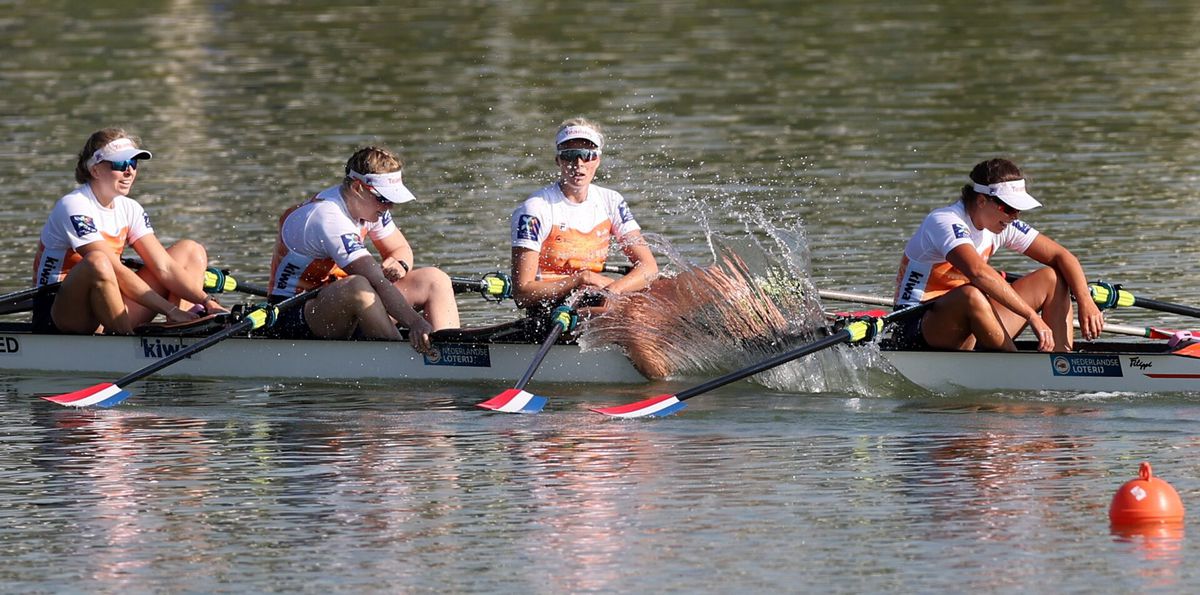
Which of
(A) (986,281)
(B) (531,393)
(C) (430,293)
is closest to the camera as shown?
(A) (986,281)

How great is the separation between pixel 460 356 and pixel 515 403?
95cm

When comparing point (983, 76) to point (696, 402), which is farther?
point (983, 76)

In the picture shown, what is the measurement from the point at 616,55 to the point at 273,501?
21.5 m

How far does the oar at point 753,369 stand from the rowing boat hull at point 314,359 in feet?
2.77

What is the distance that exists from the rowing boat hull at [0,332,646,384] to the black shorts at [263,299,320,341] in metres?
0.04

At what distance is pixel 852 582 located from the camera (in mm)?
7875

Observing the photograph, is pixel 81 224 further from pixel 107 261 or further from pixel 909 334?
pixel 909 334

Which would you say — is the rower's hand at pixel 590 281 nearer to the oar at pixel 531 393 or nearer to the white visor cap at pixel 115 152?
the oar at pixel 531 393

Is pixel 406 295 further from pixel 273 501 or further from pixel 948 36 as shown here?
pixel 948 36

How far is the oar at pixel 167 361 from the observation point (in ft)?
38.7

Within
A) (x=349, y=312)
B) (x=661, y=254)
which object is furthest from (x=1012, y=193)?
(x=661, y=254)

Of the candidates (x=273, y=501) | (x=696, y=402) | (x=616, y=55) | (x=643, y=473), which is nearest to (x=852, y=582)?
(x=643, y=473)

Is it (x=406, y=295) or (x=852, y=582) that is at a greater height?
(x=406, y=295)

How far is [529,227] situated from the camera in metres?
11.8
